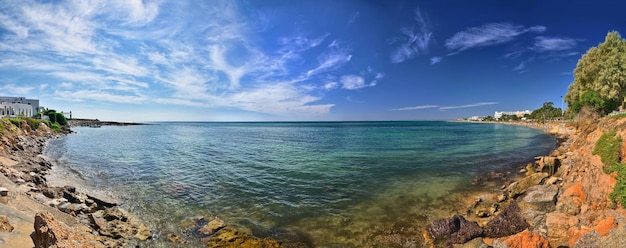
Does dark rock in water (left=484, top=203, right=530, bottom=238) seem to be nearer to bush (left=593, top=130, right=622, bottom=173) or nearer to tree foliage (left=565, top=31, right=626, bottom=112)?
bush (left=593, top=130, right=622, bottom=173)

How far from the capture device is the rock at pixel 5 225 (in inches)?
267

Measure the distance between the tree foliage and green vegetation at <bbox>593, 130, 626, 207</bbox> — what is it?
4439 cm

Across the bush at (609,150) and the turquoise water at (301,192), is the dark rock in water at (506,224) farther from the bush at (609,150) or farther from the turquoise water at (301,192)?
the bush at (609,150)

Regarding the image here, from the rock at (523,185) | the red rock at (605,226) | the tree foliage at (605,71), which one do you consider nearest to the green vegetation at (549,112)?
the tree foliage at (605,71)

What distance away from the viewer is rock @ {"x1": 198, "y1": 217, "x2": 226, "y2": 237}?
11.2 m

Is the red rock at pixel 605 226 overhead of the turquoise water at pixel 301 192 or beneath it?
overhead

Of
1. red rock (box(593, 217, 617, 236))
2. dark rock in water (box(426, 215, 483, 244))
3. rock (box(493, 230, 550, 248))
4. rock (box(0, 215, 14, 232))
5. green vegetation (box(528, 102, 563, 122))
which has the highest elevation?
green vegetation (box(528, 102, 563, 122))

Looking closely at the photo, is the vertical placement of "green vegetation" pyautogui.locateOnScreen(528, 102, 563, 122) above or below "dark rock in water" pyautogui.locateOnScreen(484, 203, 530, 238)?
above

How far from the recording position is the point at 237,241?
34.2 ft

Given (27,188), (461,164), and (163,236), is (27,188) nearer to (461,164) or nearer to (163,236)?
(163,236)

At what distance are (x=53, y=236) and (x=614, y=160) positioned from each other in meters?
19.4

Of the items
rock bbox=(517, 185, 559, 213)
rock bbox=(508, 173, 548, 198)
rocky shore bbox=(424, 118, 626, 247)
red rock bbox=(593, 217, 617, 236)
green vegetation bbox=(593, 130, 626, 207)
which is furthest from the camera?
rock bbox=(508, 173, 548, 198)

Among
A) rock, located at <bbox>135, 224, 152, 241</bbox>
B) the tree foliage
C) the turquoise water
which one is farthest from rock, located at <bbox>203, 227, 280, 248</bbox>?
the tree foliage

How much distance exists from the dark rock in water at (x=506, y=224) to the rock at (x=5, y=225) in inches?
610
